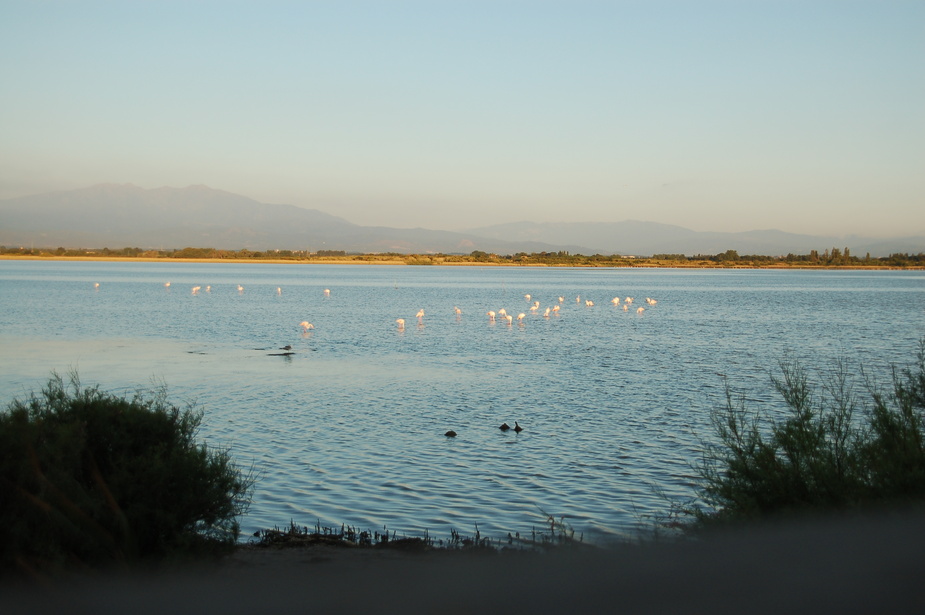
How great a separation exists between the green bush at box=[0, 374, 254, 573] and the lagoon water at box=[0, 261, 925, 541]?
275cm

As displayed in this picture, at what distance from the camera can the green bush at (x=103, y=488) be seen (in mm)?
6426

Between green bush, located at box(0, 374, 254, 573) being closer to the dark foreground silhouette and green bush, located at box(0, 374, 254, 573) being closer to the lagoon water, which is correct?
the dark foreground silhouette

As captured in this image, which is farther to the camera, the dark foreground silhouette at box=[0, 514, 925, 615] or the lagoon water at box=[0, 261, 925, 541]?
the lagoon water at box=[0, 261, 925, 541]

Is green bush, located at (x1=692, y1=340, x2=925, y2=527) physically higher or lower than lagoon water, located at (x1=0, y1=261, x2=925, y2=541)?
higher

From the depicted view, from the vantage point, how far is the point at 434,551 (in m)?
8.44

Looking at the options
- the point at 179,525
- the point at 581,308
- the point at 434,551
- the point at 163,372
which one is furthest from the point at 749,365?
the point at 581,308

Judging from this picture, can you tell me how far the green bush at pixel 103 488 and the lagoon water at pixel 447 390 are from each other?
2.75 m

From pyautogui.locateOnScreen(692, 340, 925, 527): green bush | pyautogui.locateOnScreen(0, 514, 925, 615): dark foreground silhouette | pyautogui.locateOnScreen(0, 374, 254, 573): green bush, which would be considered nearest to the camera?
pyautogui.locateOnScreen(0, 514, 925, 615): dark foreground silhouette

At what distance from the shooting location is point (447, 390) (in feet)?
70.0

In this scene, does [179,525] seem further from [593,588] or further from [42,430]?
[593,588]

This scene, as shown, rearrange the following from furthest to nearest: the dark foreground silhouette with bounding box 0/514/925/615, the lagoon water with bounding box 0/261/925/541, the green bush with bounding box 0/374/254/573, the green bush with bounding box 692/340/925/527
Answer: the lagoon water with bounding box 0/261/925/541, the green bush with bounding box 692/340/925/527, the green bush with bounding box 0/374/254/573, the dark foreground silhouette with bounding box 0/514/925/615

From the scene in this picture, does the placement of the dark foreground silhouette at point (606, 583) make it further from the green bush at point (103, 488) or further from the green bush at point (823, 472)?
the green bush at point (823, 472)

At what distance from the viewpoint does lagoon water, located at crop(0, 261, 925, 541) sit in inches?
449

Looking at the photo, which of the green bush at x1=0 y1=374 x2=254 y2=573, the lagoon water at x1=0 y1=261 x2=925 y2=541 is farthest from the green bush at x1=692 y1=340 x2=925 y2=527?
the green bush at x1=0 y1=374 x2=254 y2=573
